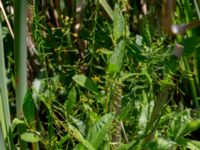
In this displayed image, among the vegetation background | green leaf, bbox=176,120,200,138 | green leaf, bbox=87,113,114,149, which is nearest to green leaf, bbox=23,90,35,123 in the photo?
the vegetation background

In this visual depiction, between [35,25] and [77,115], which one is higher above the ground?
[35,25]

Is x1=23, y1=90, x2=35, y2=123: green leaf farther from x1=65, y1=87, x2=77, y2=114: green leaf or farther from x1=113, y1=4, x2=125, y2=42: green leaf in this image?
x1=113, y1=4, x2=125, y2=42: green leaf

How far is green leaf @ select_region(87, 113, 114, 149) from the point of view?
107 centimetres

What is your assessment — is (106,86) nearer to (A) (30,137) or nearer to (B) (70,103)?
(B) (70,103)

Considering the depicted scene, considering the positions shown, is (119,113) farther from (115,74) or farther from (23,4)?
(23,4)

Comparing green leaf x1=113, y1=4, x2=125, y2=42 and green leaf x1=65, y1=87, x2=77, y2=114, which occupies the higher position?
green leaf x1=113, y1=4, x2=125, y2=42

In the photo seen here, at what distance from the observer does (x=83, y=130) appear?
115 cm

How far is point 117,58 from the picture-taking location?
43.9 inches

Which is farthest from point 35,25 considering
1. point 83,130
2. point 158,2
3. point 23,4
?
point 158,2

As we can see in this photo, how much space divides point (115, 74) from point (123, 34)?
10cm

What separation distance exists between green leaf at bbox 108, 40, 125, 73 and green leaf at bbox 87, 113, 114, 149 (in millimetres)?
90

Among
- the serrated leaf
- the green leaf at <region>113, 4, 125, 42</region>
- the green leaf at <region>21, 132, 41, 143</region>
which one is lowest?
the green leaf at <region>21, 132, 41, 143</region>

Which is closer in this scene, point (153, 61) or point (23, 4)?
point (23, 4)

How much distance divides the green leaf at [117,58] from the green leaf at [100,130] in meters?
0.09
